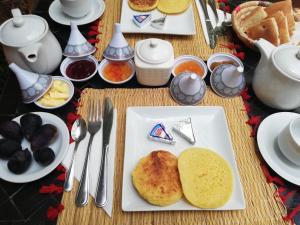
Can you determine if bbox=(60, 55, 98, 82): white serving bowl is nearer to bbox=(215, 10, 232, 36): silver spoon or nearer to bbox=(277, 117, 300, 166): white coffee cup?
bbox=(215, 10, 232, 36): silver spoon

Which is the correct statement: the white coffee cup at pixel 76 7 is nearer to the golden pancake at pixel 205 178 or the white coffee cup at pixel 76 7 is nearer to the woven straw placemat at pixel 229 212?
the woven straw placemat at pixel 229 212

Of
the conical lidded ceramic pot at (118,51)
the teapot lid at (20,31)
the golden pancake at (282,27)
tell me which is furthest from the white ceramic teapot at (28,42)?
the golden pancake at (282,27)

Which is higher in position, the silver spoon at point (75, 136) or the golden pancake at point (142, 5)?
the golden pancake at point (142, 5)

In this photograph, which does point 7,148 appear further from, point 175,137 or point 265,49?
point 265,49

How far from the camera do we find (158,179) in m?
0.62

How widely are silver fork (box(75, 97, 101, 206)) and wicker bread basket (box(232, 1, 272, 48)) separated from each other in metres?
0.57

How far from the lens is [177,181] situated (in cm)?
A: 62

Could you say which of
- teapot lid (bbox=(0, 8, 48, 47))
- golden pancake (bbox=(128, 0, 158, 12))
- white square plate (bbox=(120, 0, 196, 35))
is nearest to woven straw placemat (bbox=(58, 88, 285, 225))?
teapot lid (bbox=(0, 8, 48, 47))

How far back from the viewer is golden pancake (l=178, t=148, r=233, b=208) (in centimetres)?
61

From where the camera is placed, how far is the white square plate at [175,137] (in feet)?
2.05

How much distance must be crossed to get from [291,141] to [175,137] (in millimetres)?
299

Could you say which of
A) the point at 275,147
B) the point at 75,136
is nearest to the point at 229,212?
the point at 275,147

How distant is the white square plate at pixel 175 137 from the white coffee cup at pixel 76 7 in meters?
0.49

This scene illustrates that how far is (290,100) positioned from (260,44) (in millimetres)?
187
